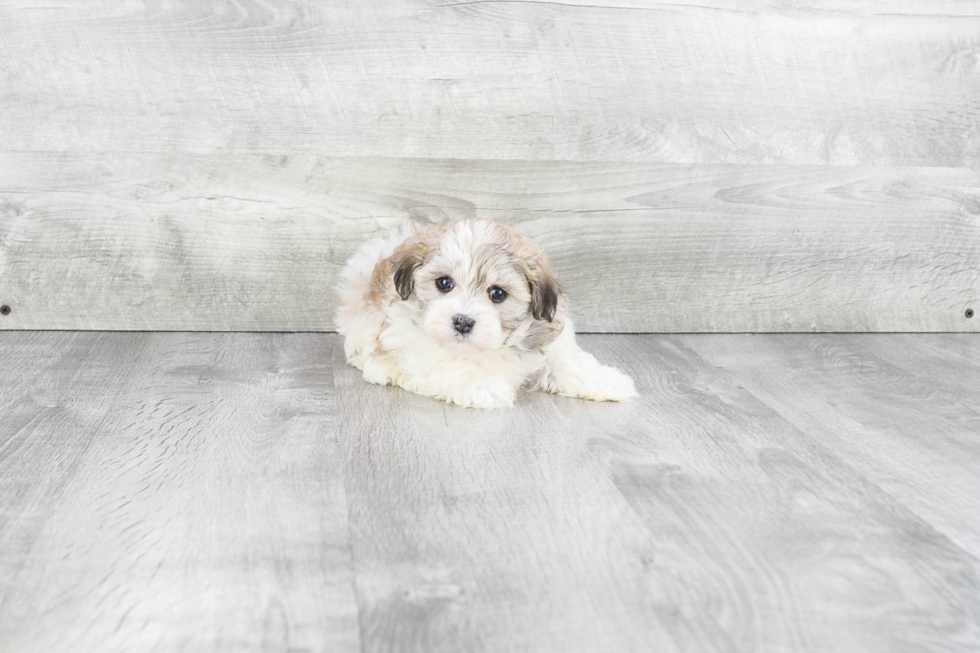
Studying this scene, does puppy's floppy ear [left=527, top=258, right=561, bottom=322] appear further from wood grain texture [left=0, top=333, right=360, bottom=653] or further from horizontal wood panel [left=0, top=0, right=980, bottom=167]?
horizontal wood panel [left=0, top=0, right=980, bottom=167]

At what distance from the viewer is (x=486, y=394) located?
6.51 ft

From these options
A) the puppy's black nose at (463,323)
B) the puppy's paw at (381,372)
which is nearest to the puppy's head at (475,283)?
the puppy's black nose at (463,323)

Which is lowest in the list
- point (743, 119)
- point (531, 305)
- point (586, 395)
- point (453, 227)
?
point (586, 395)

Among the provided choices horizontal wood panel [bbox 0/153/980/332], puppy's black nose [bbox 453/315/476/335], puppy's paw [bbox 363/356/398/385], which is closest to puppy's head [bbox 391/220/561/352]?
puppy's black nose [bbox 453/315/476/335]

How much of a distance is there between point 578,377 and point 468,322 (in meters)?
0.35

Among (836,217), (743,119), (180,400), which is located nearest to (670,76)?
(743,119)

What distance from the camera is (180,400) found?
1964 millimetres

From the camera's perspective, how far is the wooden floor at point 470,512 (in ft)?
3.83

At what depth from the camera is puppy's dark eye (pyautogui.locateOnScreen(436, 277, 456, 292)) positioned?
1.92m

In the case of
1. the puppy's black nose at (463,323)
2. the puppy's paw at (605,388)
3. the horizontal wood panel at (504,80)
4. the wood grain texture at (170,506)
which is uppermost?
the horizontal wood panel at (504,80)

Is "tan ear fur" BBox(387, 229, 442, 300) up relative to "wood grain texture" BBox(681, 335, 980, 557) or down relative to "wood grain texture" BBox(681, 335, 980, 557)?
up

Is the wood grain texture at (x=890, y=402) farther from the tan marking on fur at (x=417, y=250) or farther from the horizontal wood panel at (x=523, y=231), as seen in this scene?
the tan marking on fur at (x=417, y=250)

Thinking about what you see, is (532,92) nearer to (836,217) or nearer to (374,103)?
(374,103)

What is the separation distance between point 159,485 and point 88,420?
1.23ft
